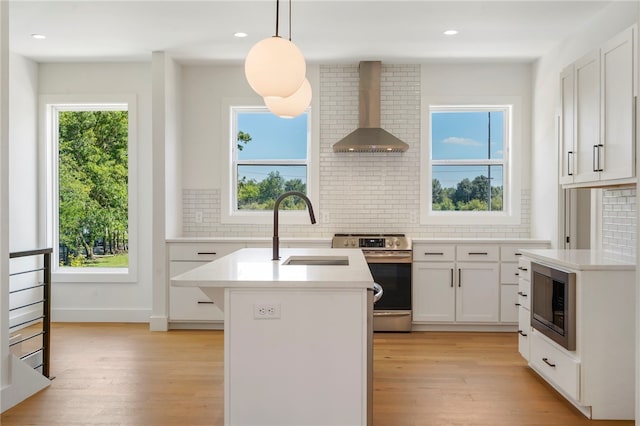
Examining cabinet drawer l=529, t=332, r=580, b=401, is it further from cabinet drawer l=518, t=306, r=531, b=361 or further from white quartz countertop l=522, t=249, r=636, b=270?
white quartz countertop l=522, t=249, r=636, b=270

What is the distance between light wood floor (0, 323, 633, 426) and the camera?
10.1 ft

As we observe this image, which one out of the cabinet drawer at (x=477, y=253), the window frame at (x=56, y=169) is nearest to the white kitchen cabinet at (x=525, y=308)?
the cabinet drawer at (x=477, y=253)

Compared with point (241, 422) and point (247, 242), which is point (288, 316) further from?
point (247, 242)

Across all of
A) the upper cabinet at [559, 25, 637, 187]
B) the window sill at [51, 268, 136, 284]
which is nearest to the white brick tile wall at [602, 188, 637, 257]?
the upper cabinet at [559, 25, 637, 187]

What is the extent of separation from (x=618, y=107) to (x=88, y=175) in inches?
205

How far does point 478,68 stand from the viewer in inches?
227

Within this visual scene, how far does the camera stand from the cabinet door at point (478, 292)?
17.3 feet

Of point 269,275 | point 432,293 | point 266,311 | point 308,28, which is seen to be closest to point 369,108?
point 308,28

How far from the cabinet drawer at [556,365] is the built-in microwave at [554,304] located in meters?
0.08

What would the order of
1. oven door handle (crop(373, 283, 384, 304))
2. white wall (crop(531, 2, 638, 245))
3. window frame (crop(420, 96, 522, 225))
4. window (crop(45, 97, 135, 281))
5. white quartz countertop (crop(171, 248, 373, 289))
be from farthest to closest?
window (crop(45, 97, 135, 281))
window frame (crop(420, 96, 522, 225))
white wall (crop(531, 2, 638, 245))
oven door handle (crop(373, 283, 384, 304))
white quartz countertop (crop(171, 248, 373, 289))

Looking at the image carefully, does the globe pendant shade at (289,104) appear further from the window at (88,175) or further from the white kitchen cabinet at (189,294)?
the window at (88,175)

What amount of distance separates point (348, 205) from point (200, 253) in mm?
1683

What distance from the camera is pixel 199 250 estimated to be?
5367mm

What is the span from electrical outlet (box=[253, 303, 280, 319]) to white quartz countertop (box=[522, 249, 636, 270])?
189cm
